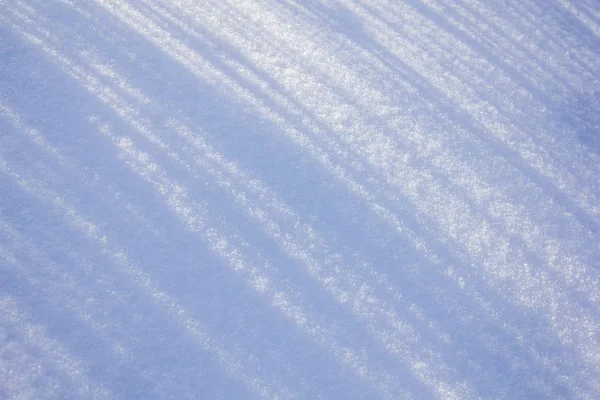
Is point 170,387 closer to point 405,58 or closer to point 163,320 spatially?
point 163,320

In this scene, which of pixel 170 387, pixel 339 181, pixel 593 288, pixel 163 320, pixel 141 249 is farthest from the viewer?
pixel 339 181

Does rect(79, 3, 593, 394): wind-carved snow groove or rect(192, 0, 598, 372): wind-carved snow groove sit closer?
rect(192, 0, 598, 372): wind-carved snow groove

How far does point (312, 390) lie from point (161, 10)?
3.59 meters

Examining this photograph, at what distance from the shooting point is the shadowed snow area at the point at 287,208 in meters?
2.79

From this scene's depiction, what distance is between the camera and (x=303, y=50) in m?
4.34

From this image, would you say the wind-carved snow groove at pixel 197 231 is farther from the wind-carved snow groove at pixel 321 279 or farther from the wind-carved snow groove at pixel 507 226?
the wind-carved snow groove at pixel 507 226

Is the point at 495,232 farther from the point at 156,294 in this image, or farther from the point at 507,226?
the point at 156,294

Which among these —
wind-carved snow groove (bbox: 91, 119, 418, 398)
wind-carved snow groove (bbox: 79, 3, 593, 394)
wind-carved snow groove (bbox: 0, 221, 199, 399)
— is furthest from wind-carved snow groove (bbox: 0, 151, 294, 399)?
wind-carved snow groove (bbox: 79, 3, 593, 394)

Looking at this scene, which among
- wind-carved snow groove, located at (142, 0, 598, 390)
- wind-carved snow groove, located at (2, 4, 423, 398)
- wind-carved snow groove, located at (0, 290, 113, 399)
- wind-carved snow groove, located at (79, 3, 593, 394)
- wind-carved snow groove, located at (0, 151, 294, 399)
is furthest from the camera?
wind-carved snow groove, located at (79, 3, 593, 394)

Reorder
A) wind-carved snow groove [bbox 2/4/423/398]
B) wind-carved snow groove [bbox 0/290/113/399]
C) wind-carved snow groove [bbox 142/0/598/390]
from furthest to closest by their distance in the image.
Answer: wind-carved snow groove [bbox 142/0/598/390] < wind-carved snow groove [bbox 2/4/423/398] < wind-carved snow groove [bbox 0/290/113/399]

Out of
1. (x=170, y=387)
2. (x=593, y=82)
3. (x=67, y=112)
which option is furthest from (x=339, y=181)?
(x=593, y=82)

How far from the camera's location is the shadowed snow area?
110 inches

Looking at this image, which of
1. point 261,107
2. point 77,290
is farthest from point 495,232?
point 77,290

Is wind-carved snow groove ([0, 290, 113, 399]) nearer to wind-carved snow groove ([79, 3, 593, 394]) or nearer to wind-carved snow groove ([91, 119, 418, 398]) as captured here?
wind-carved snow groove ([91, 119, 418, 398])
